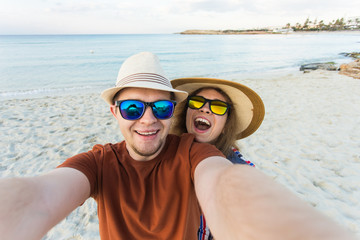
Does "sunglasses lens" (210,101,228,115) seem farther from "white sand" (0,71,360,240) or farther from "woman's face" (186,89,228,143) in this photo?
"white sand" (0,71,360,240)

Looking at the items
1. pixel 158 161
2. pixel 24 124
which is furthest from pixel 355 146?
pixel 24 124

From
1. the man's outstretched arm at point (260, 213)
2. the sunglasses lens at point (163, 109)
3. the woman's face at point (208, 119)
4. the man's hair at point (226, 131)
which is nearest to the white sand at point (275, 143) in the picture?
the man's hair at point (226, 131)

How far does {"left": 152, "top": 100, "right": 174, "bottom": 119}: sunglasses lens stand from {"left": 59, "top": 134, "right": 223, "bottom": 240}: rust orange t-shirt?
311 mm

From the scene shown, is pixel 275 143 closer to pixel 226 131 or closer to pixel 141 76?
pixel 226 131

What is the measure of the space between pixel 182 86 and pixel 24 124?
486cm

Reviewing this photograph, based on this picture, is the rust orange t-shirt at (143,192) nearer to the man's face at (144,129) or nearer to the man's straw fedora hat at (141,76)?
the man's face at (144,129)

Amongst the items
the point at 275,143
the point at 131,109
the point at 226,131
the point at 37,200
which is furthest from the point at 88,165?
the point at 275,143

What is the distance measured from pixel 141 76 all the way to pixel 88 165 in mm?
686

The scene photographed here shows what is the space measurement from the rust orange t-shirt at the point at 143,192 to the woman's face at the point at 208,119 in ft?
2.13

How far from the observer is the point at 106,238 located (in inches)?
51.8

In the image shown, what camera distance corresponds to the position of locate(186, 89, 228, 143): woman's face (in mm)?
1966

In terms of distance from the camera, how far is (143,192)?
1218 mm

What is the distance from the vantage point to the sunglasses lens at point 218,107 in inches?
76.5

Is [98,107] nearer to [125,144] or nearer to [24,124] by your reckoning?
[24,124]
